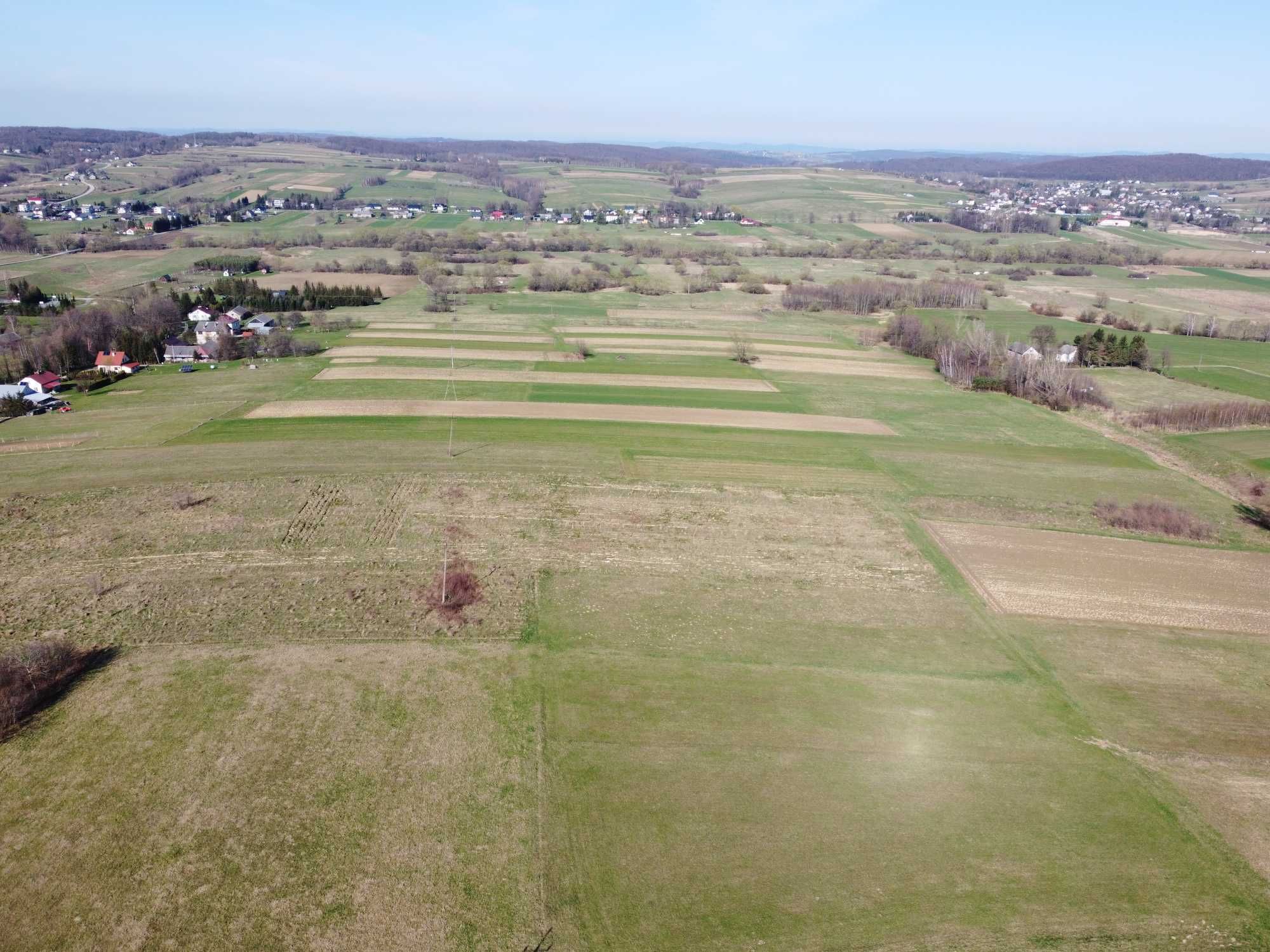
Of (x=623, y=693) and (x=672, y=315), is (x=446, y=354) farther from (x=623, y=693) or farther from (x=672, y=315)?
(x=623, y=693)

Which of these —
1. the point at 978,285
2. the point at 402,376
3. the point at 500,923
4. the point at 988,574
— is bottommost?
the point at 500,923

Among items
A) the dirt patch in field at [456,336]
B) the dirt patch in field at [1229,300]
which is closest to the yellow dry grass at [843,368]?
the dirt patch in field at [456,336]

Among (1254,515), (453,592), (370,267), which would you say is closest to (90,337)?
(370,267)

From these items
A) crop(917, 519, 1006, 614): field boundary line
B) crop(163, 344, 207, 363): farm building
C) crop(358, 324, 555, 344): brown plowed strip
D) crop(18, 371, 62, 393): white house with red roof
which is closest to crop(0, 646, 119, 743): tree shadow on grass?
crop(917, 519, 1006, 614): field boundary line

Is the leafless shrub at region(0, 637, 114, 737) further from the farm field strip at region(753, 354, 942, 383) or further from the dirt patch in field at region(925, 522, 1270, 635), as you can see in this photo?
the farm field strip at region(753, 354, 942, 383)

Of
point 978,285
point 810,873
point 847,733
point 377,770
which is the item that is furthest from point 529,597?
point 978,285

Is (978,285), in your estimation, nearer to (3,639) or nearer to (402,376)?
(402,376)
